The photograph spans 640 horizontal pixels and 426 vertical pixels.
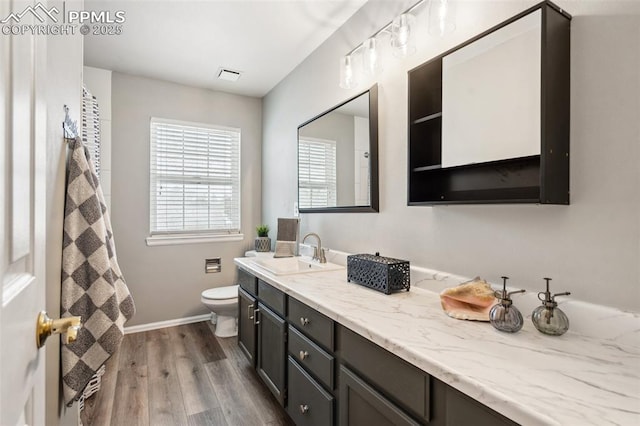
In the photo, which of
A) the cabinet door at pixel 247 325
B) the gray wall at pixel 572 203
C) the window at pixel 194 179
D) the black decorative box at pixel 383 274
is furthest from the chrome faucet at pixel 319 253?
the window at pixel 194 179

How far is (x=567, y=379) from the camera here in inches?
30.5

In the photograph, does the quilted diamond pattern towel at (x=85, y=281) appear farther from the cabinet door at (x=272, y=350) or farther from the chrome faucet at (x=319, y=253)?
the chrome faucet at (x=319, y=253)

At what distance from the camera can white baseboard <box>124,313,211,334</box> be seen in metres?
3.11

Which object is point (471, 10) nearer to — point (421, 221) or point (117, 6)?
point (421, 221)

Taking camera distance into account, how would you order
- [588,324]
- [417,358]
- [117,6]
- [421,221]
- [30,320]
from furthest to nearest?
[117,6] → [421,221] → [588,324] → [417,358] → [30,320]

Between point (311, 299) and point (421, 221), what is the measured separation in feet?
2.33

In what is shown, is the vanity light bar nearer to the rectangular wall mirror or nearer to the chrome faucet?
the rectangular wall mirror

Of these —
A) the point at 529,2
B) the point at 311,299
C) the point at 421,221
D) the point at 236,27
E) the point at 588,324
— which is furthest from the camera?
the point at 236,27

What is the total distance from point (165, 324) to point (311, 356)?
2.40m

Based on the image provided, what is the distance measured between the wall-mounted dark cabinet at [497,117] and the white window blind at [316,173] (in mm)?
893

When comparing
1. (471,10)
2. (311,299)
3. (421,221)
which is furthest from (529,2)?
(311,299)

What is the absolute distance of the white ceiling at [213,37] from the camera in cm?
210

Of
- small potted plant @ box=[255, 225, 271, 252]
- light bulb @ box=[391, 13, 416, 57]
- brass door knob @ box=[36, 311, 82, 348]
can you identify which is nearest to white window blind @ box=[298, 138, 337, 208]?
small potted plant @ box=[255, 225, 271, 252]

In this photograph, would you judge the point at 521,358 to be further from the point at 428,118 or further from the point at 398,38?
the point at 398,38
